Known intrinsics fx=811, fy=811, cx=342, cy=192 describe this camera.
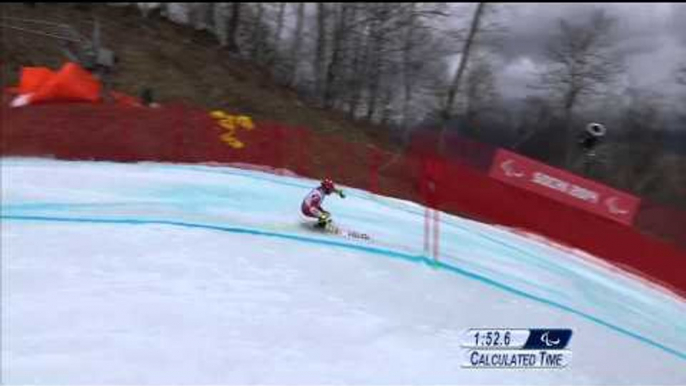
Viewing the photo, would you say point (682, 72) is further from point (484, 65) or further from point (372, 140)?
point (484, 65)

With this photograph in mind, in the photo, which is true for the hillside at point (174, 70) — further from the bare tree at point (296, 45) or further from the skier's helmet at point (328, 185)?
the skier's helmet at point (328, 185)

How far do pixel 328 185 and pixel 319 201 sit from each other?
1.97 metres

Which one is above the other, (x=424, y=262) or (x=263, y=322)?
(x=263, y=322)

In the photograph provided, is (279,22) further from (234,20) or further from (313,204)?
(313,204)

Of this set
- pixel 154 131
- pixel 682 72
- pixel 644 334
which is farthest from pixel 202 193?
pixel 682 72

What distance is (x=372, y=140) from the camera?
561 centimetres

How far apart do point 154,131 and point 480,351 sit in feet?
38.8

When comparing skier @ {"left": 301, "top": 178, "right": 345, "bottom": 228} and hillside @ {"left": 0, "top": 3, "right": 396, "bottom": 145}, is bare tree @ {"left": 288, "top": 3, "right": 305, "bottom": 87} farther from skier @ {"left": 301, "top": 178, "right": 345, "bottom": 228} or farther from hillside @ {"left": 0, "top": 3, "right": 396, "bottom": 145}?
skier @ {"left": 301, "top": 178, "right": 345, "bottom": 228}

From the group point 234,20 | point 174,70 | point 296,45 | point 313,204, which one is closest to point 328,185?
point 313,204

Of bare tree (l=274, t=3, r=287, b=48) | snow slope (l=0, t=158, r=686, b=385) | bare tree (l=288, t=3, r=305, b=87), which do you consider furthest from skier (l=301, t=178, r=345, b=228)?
bare tree (l=274, t=3, r=287, b=48)

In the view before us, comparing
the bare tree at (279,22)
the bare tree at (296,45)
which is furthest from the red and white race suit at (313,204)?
the bare tree at (279,22)

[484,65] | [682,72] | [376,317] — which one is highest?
[682,72]

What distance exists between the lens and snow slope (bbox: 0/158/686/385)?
187 inches

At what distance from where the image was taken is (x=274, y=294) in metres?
6.73
